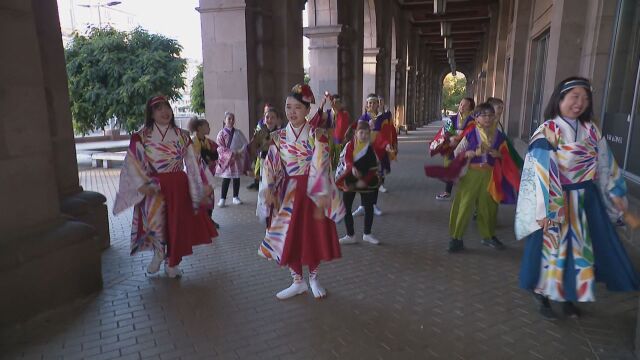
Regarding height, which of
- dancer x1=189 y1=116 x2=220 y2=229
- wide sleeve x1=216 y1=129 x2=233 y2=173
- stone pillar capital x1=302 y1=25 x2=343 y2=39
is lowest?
wide sleeve x1=216 y1=129 x2=233 y2=173

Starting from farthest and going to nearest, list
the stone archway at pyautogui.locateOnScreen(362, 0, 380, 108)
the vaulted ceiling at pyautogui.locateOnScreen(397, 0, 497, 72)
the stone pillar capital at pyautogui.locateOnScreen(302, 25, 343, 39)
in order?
the vaulted ceiling at pyautogui.locateOnScreen(397, 0, 497, 72), the stone archway at pyautogui.locateOnScreen(362, 0, 380, 108), the stone pillar capital at pyautogui.locateOnScreen(302, 25, 343, 39)

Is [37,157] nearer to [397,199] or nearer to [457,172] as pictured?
[457,172]

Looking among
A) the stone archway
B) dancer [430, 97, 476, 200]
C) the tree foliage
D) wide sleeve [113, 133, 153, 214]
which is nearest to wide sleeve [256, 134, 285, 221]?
wide sleeve [113, 133, 153, 214]

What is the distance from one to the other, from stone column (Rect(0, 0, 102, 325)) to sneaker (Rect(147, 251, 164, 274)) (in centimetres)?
59

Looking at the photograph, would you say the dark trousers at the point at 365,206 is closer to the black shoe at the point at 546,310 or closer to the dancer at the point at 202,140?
the dancer at the point at 202,140

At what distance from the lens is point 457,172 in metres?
4.78

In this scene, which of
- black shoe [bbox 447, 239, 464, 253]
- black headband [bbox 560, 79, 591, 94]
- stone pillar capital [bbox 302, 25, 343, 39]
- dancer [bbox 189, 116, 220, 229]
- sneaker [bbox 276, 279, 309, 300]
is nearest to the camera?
black headband [bbox 560, 79, 591, 94]

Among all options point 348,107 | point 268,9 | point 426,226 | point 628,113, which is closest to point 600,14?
point 628,113

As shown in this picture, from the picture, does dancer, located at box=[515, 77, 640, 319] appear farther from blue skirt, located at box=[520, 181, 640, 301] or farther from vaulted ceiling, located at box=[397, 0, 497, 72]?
vaulted ceiling, located at box=[397, 0, 497, 72]

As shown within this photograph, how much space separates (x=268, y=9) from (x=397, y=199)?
4950 millimetres

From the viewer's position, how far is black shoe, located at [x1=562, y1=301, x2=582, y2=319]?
3338 millimetres

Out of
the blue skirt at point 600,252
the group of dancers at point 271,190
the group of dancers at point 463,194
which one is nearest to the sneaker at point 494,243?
the group of dancers at point 463,194

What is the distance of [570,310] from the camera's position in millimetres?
3352

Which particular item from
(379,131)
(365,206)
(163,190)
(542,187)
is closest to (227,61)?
(379,131)
